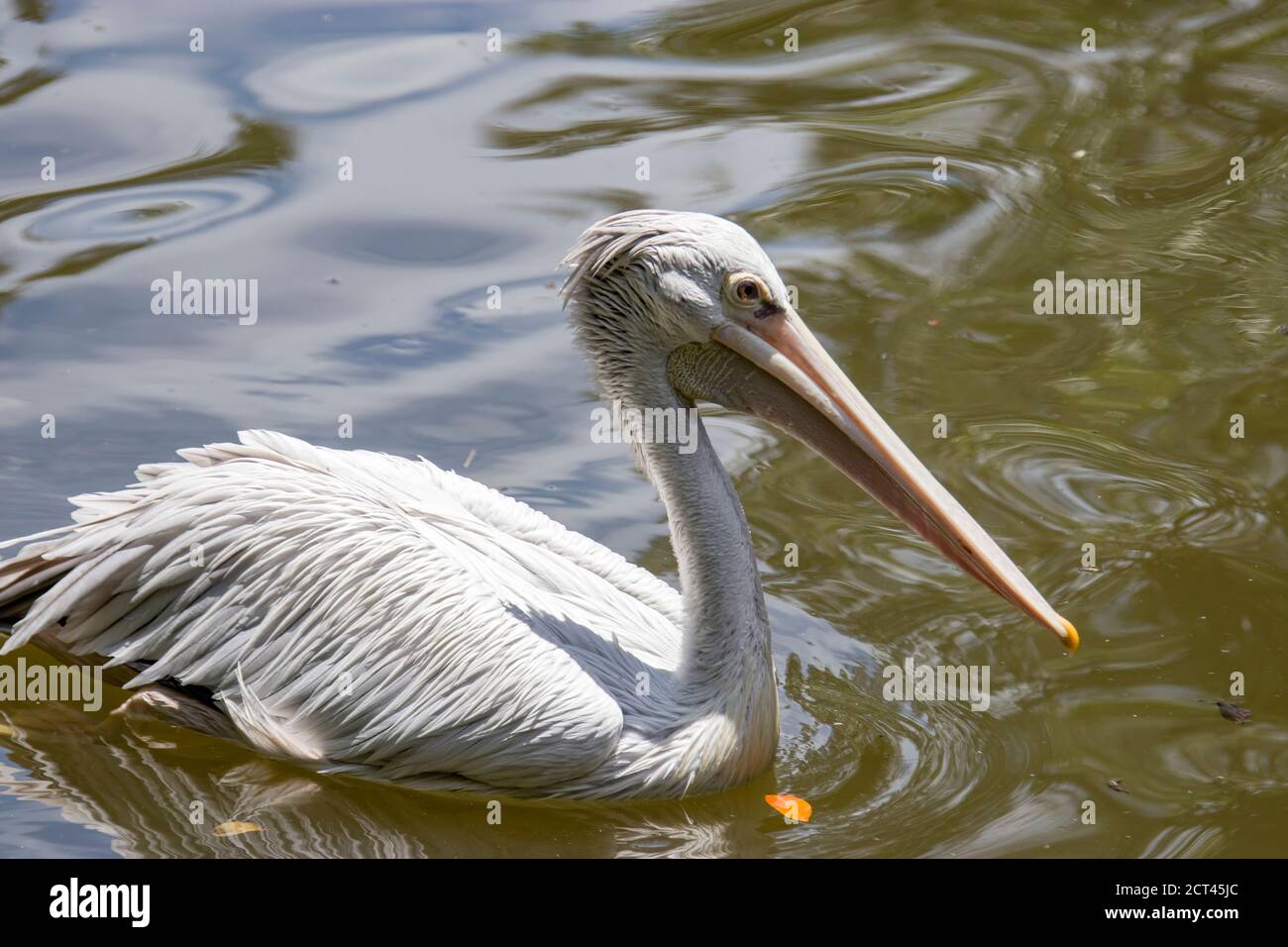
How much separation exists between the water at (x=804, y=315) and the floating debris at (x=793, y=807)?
5 cm

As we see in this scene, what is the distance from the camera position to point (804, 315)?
7.35 metres

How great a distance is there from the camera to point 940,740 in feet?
16.5

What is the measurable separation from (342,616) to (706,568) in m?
0.99

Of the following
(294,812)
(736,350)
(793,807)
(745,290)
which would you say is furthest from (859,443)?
(294,812)

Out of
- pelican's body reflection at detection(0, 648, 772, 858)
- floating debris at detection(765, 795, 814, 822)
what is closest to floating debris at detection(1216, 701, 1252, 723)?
floating debris at detection(765, 795, 814, 822)

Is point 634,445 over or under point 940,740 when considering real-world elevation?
over

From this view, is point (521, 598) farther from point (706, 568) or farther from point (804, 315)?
point (804, 315)

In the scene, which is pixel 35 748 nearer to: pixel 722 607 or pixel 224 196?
pixel 722 607

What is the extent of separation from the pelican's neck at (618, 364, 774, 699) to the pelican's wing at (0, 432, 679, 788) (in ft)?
0.73

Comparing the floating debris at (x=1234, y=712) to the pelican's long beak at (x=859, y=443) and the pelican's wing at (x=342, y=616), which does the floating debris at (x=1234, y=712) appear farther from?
the pelican's wing at (x=342, y=616)

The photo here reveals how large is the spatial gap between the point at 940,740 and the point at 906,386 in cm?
214

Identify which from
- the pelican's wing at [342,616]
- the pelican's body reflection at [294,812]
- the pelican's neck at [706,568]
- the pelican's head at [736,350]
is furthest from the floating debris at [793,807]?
the pelican's head at [736,350]
